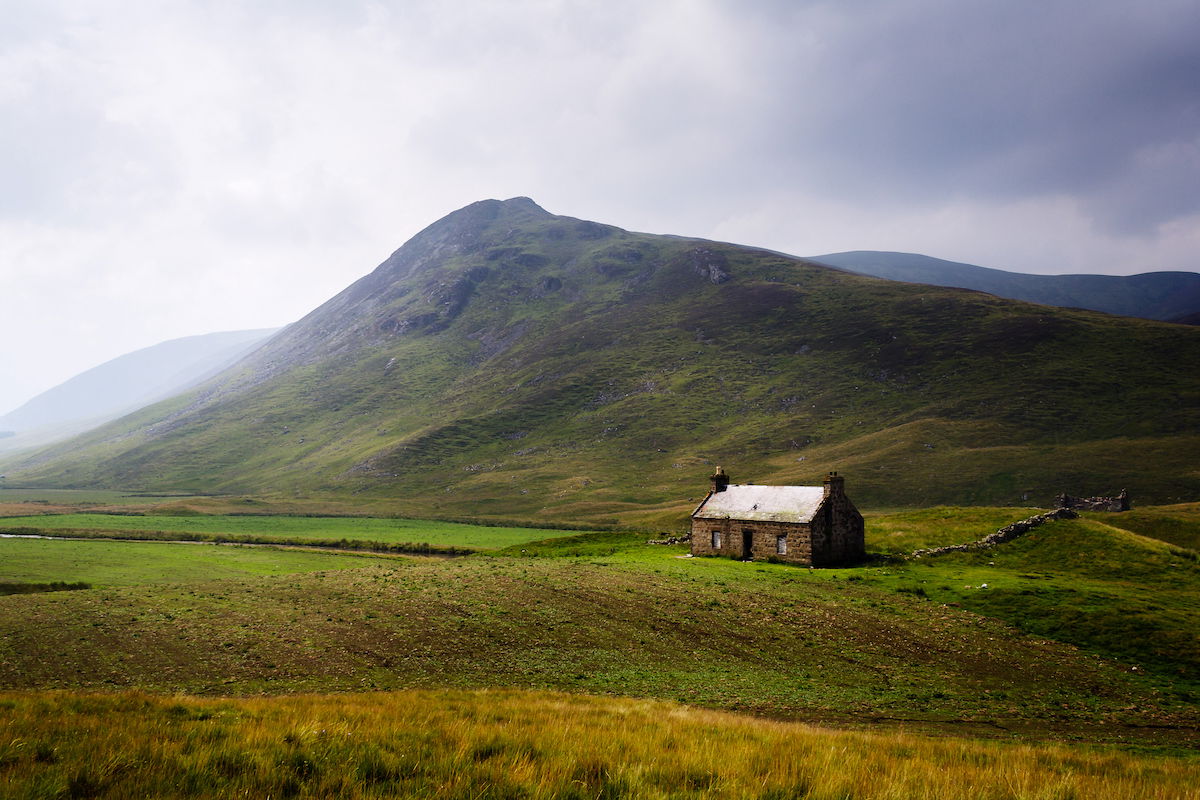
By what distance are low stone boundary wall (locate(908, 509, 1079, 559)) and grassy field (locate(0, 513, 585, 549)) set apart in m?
56.7

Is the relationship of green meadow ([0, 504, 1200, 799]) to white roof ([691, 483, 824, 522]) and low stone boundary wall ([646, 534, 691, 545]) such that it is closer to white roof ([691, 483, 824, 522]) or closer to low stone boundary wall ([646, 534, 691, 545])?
low stone boundary wall ([646, 534, 691, 545])

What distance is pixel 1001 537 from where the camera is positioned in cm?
5412

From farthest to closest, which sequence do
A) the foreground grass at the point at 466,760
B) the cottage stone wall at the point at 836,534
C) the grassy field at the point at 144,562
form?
the grassy field at the point at 144,562 < the cottage stone wall at the point at 836,534 < the foreground grass at the point at 466,760

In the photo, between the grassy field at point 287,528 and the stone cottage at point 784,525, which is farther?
the grassy field at point 287,528

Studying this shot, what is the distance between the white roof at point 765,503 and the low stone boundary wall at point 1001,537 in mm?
10446

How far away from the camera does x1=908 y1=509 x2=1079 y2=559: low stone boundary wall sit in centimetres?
5362

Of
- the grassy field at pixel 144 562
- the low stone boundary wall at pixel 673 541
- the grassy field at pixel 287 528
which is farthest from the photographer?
the grassy field at pixel 287 528

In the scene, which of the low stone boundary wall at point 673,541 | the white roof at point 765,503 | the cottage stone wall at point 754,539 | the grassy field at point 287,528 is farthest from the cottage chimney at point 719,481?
the grassy field at point 287,528

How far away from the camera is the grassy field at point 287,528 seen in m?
94.1

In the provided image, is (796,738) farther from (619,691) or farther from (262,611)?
→ (262,611)

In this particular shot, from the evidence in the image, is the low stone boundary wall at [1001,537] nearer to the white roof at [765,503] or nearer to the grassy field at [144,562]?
the white roof at [765,503]

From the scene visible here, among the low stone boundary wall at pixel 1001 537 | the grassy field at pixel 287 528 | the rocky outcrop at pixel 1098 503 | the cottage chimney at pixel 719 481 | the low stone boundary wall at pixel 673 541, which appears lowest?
the grassy field at pixel 287 528

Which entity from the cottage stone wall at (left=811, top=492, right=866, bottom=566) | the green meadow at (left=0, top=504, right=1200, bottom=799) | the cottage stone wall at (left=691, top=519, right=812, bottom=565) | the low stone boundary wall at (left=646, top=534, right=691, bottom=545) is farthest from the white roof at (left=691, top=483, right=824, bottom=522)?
the low stone boundary wall at (left=646, top=534, right=691, bottom=545)

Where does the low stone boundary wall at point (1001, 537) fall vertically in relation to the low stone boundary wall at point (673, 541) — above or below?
above
